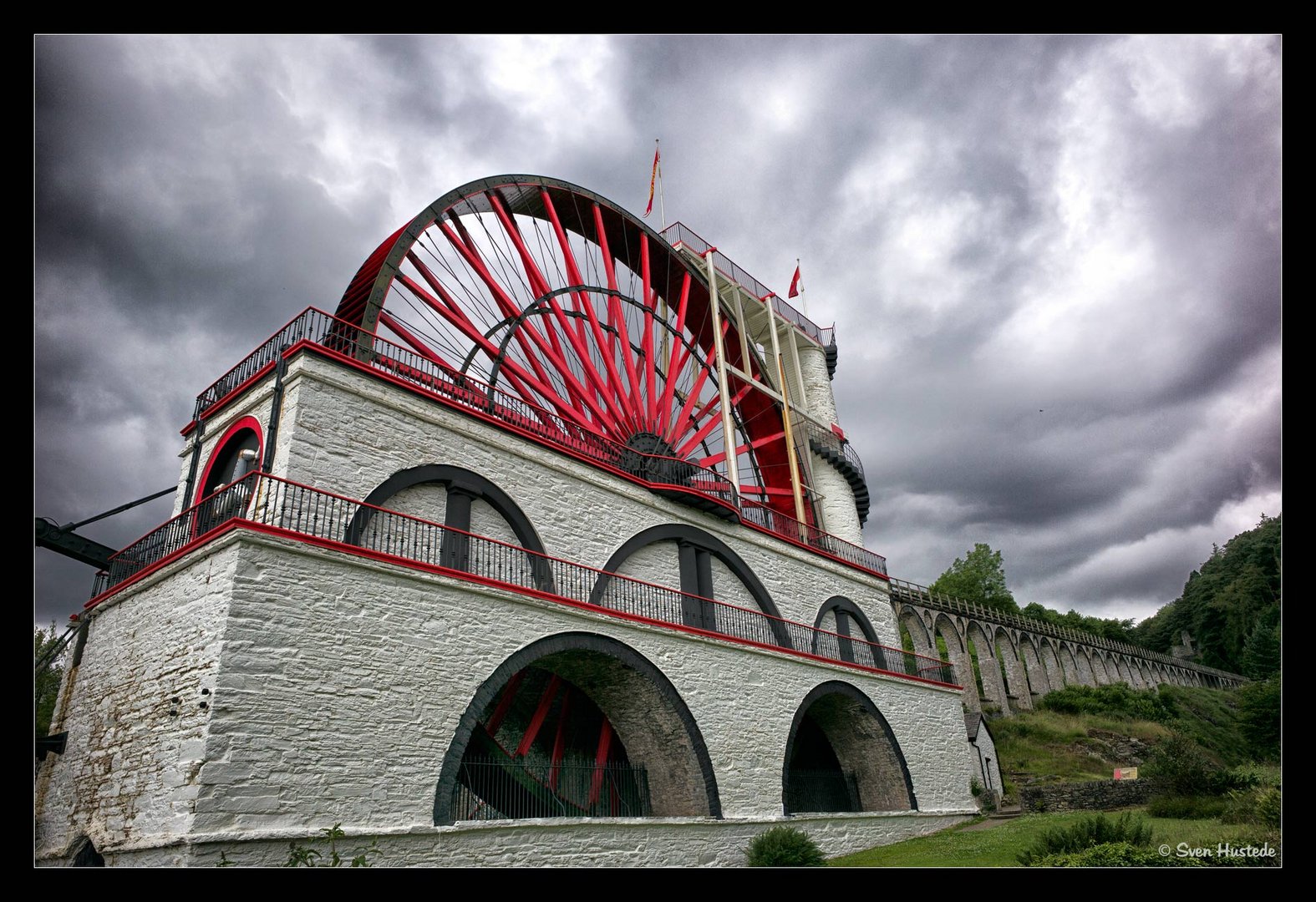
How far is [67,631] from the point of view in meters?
11.6

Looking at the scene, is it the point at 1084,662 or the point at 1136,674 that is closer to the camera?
the point at 1084,662

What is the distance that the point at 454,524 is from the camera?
11.3 m

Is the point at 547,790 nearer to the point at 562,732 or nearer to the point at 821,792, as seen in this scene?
the point at 562,732

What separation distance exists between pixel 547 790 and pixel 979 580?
136 ft

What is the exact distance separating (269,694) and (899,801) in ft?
40.9

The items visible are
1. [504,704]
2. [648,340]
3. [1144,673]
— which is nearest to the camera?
[504,704]

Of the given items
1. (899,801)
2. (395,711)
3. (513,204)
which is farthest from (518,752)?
(513,204)

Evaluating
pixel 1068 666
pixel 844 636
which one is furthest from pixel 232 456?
pixel 1068 666

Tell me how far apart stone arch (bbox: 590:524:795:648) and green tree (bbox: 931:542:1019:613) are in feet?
108

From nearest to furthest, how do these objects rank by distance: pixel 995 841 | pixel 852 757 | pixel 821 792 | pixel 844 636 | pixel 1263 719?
pixel 995 841, pixel 821 792, pixel 852 757, pixel 844 636, pixel 1263 719

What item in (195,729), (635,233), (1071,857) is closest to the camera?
(195,729)

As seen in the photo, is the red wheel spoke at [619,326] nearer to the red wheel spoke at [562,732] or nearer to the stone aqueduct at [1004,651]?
the red wheel spoke at [562,732]

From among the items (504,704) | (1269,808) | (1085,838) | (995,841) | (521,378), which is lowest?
(995,841)
